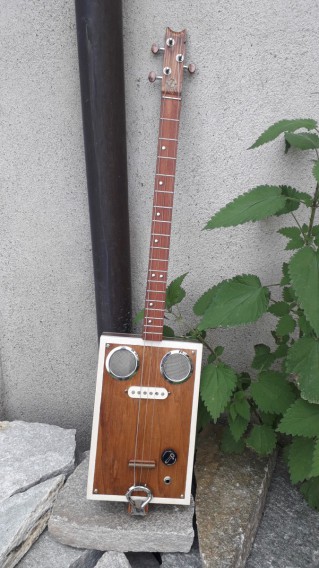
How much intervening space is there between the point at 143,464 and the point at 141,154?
1044mm

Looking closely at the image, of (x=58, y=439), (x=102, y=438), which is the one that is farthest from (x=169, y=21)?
(x=58, y=439)

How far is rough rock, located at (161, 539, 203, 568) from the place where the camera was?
4.59 ft

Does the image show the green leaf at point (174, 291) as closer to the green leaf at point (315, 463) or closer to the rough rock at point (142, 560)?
the green leaf at point (315, 463)

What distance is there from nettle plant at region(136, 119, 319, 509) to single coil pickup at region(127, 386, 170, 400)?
0.12m

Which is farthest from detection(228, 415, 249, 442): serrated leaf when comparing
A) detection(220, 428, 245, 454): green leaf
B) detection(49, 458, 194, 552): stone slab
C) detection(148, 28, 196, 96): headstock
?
Result: detection(148, 28, 196, 96): headstock

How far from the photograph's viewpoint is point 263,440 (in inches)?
62.1

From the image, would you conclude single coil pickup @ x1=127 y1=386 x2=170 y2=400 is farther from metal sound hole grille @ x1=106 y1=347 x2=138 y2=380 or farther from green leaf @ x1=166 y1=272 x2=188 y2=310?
green leaf @ x1=166 y1=272 x2=188 y2=310

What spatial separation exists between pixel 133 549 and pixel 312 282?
96cm

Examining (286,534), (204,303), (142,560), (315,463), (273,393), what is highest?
(204,303)

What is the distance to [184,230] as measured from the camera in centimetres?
179

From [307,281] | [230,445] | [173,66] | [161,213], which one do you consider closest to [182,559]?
[230,445]

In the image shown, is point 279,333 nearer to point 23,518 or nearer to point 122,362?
point 122,362

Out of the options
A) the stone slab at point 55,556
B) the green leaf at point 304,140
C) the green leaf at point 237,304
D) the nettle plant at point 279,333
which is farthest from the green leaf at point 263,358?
the stone slab at point 55,556

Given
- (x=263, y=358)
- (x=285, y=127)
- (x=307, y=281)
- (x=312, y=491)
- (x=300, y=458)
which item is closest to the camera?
(x=307, y=281)
